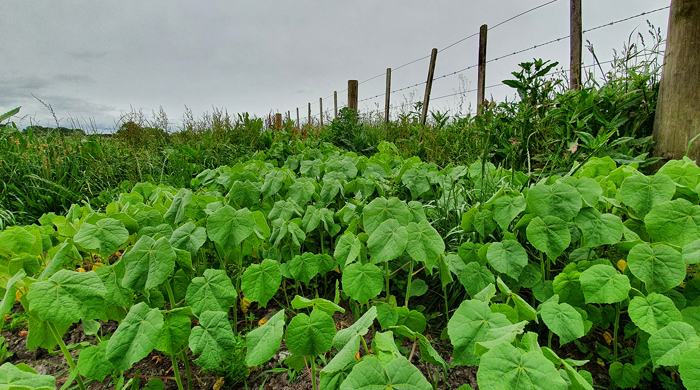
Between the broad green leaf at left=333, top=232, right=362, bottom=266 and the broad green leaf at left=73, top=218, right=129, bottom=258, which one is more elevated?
the broad green leaf at left=73, top=218, right=129, bottom=258

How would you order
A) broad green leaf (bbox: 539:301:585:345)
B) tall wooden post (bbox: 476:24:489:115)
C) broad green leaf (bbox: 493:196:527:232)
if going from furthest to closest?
1. tall wooden post (bbox: 476:24:489:115)
2. broad green leaf (bbox: 493:196:527:232)
3. broad green leaf (bbox: 539:301:585:345)

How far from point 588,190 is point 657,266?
1.08 feet

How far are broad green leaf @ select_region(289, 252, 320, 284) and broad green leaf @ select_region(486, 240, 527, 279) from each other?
27.8 inches

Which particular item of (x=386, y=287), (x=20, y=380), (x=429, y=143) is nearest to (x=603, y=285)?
(x=386, y=287)

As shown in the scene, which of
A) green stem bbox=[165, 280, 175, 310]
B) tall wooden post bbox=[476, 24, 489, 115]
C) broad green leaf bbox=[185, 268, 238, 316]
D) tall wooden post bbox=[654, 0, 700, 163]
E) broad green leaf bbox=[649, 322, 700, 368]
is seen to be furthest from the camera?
tall wooden post bbox=[476, 24, 489, 115]

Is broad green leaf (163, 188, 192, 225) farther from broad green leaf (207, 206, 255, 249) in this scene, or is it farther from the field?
broad green leaf (207, 206, 255, 249)

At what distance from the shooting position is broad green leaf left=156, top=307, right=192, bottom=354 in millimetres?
1023

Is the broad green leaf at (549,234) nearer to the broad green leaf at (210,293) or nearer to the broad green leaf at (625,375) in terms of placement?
the broad green leaf at (625,375)

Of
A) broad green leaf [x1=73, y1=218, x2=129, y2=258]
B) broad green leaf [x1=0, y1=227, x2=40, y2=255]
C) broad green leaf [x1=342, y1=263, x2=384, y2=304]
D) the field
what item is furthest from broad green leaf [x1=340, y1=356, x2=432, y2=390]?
broad green leaf [x1=0, y1=227, x2=40, y2=255]

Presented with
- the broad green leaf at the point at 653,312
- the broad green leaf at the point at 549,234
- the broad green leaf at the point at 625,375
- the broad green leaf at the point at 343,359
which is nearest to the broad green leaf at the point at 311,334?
the broad green leaf at the point at 343,359

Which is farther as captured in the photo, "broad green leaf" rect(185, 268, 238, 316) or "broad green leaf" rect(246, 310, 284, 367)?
"broad green leaf" rect(185, 268, 238, 316)

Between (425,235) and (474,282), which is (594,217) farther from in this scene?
(425,235)

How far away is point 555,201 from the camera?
1298mm

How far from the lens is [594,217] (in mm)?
1244
